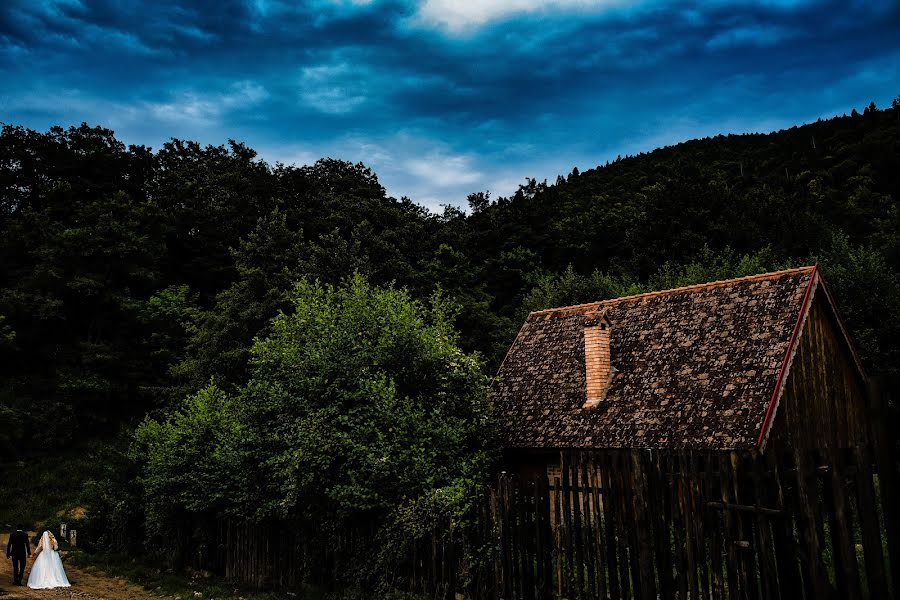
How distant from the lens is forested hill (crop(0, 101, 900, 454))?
124ft

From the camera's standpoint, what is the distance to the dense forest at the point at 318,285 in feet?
53.1

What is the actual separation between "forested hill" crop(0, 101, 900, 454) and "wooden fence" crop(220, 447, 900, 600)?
76.3 ft

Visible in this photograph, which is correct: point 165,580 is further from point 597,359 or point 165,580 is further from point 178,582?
point 597,359

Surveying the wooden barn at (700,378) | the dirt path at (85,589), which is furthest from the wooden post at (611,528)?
the dirt path at (85,589)

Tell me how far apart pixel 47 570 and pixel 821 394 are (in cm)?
2312

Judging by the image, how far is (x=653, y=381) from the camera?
1906 cm

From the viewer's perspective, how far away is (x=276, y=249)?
4059cm

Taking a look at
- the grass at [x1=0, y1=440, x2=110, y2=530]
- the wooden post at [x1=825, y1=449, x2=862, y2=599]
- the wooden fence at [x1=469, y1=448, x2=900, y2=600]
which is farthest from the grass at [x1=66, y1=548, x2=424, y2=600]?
the wooden post at [x1=825, y1=449, x2=862, y2=599]

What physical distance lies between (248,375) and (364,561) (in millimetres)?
23253

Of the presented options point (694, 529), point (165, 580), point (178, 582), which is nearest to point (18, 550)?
point (165, 580)

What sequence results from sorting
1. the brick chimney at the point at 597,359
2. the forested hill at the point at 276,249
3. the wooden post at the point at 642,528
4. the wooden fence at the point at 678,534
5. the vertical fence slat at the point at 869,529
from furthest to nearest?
1. the forested hill at the point at 276,249
2. the brick chimney at the point at 597,359
3. the wooden post at the point at 642,528
4. the wooden fence at the point at 678,534
5. the vertical fence slat at the point at 869,529

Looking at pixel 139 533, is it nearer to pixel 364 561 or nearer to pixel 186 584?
pixel 186 584

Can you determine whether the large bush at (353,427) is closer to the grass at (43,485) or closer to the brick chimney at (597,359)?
the brick chimney at (597,359)

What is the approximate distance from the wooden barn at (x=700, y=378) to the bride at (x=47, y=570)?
14.1 meters
